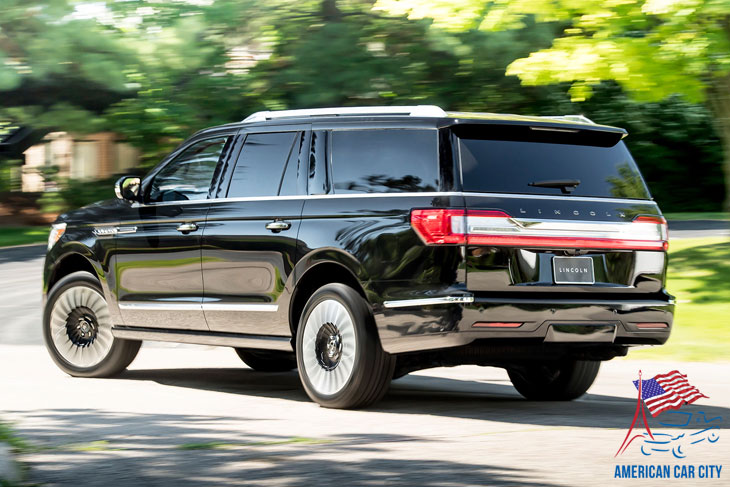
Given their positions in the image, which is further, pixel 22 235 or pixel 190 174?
pixel 22 235

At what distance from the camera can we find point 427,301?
7.52m

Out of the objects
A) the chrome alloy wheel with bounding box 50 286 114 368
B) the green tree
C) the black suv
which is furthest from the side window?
the green tree

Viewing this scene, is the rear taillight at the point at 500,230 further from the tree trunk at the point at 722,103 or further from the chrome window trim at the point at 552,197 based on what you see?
the tree trunk at the point at 722,103

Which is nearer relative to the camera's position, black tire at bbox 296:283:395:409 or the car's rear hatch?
the car's rear hatch

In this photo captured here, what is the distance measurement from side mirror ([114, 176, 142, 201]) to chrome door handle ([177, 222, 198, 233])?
0.70 meters

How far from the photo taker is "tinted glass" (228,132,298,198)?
346 inches

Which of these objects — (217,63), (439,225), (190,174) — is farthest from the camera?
(217,63)

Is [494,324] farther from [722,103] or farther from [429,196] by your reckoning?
[722,103]

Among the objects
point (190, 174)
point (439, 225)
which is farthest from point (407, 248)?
point (190, 174)

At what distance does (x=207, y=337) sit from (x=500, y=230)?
2693 mm

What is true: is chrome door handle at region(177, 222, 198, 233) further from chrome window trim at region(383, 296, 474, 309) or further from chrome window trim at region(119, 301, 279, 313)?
chrome window trim at region(383, 296, 474, 309)

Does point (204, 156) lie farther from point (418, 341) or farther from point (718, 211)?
point (718, 211)

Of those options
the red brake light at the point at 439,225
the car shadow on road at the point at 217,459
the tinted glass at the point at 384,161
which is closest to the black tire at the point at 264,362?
the tinted glass at the point at 384,161

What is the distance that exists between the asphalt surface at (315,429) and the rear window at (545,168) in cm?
148
